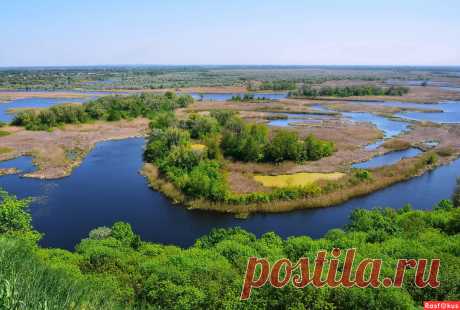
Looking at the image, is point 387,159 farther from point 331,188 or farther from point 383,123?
point 383,123

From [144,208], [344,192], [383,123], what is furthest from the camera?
[383,123]

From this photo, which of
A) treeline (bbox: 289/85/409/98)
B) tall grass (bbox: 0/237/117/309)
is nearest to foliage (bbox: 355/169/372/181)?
tall grass (bbox: 0/237/117/309)

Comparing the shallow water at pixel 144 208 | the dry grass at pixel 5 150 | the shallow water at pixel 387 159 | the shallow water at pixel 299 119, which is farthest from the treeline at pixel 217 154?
the dry grass at pixel 5 150

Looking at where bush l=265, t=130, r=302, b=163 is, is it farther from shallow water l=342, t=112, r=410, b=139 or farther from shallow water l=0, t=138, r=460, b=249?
shallow water l=342, t=112, r=410, b=139

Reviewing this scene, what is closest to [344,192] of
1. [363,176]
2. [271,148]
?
[363,176]

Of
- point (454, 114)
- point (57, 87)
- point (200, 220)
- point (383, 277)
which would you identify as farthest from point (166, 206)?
point (57, 87)
